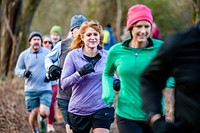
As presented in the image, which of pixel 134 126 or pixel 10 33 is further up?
pixel 10 33

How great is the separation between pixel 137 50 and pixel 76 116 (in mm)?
1676

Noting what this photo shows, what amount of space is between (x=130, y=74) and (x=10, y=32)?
13.7m

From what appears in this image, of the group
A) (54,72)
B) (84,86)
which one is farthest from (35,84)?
(84,86)

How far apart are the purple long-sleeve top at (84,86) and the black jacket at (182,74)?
2.69m

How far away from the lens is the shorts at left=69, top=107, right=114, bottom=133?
712 cm

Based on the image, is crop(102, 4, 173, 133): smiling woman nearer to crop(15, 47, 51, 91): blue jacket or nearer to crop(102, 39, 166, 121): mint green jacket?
crop(102, 39, 166, 121): mint green jacket

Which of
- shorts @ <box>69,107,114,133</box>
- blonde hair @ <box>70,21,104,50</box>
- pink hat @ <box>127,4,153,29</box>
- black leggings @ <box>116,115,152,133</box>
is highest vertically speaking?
pink hat @ <box>127,4,153,29</box>

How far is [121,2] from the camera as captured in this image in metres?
28.8

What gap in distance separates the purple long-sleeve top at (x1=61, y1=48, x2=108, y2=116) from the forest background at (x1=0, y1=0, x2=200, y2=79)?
5509 millimetres

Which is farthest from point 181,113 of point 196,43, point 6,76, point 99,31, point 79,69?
point 6,76

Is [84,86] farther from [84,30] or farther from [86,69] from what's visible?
[84,30]

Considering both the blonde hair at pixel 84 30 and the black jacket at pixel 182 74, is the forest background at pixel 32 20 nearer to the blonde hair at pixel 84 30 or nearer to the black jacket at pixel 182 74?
the blonde hair at pixel 84 30

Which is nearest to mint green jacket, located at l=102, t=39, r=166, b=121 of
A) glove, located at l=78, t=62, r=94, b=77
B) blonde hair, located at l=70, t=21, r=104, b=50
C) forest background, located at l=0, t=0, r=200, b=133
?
glove, located at l=78, t=62, r=94, b=77

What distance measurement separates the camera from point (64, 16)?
40312mm
